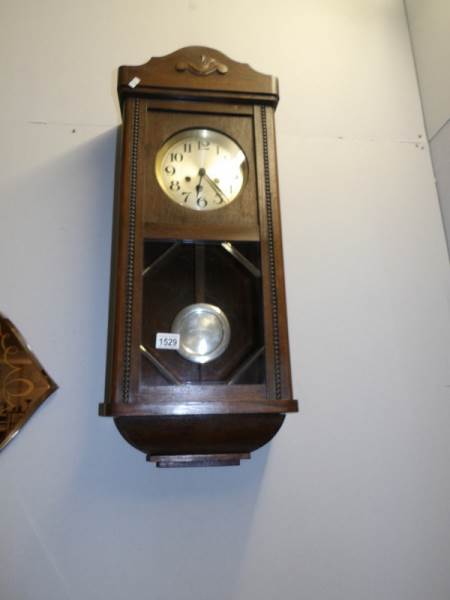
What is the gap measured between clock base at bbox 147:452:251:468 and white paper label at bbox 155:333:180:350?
170 millimetres

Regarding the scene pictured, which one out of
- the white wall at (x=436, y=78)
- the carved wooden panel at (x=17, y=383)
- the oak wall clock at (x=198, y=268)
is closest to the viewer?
the oak wall clock at (x=198, y=268)

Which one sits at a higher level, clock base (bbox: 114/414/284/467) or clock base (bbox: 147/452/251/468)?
clock base (bbox: 114/414/284/467)

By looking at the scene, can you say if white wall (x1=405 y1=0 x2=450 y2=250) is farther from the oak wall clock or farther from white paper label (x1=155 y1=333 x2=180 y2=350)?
white paper label (x1=155 y1=333 x2=180 y2=350)

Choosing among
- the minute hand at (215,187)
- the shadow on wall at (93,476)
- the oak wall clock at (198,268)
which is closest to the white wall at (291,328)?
the shadow on wall at (93,476)

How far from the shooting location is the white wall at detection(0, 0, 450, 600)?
773 mm

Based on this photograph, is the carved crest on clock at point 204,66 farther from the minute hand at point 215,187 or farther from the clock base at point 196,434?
the clock base at point 196,434

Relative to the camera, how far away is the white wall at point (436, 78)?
3.27ft

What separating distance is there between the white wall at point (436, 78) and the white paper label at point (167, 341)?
62 cm

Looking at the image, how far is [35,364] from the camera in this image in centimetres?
82

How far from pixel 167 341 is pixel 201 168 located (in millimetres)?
308

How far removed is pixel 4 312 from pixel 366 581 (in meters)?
0.79

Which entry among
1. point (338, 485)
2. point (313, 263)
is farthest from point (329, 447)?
point (313, 263)

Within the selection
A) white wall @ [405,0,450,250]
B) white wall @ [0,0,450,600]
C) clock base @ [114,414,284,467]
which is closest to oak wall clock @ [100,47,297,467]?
clock base @ [114,414,284,467]

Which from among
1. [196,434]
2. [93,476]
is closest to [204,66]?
[196,434]
